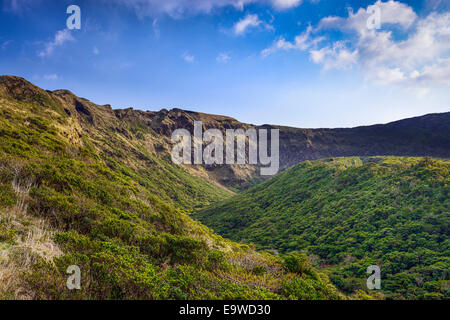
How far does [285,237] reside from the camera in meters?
29.4

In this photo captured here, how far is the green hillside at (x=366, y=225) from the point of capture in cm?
1595

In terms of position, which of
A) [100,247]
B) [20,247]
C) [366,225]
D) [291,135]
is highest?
[291,135]

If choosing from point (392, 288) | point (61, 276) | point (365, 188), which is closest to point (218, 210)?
point (365, 188)

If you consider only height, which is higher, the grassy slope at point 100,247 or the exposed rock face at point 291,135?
the exposed rock face at point 291,135

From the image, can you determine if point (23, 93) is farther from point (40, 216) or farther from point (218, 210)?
point (40, 216)

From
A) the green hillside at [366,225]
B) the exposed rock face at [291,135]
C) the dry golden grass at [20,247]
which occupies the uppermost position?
the exposed rock face at [291,135]

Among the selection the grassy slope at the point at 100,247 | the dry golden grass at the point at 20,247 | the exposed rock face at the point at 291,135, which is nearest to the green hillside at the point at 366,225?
the grassy slope at the point at 100,247

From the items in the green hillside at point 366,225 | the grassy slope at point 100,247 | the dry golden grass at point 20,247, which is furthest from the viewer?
the green hillside at point 366,225

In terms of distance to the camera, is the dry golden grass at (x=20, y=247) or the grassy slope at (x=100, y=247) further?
the grassy slope at (x=100, y=247)

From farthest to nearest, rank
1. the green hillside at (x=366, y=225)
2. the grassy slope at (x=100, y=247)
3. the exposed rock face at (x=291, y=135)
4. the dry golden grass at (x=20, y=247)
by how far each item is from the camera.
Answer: the exposed rock face at (x=291, y=135) → the green hillside at (x=366, y=225) → the grassy slope at (x=100, y=247) → the dry golden grass at (x=20, y=247)

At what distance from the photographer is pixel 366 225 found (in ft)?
78.7

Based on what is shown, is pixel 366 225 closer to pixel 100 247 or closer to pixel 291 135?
pixel 100 247

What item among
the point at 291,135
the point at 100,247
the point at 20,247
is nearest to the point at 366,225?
the point at 100,247

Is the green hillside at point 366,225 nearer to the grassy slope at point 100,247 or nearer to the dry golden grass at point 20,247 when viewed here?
the grassy slope at point 100,247
